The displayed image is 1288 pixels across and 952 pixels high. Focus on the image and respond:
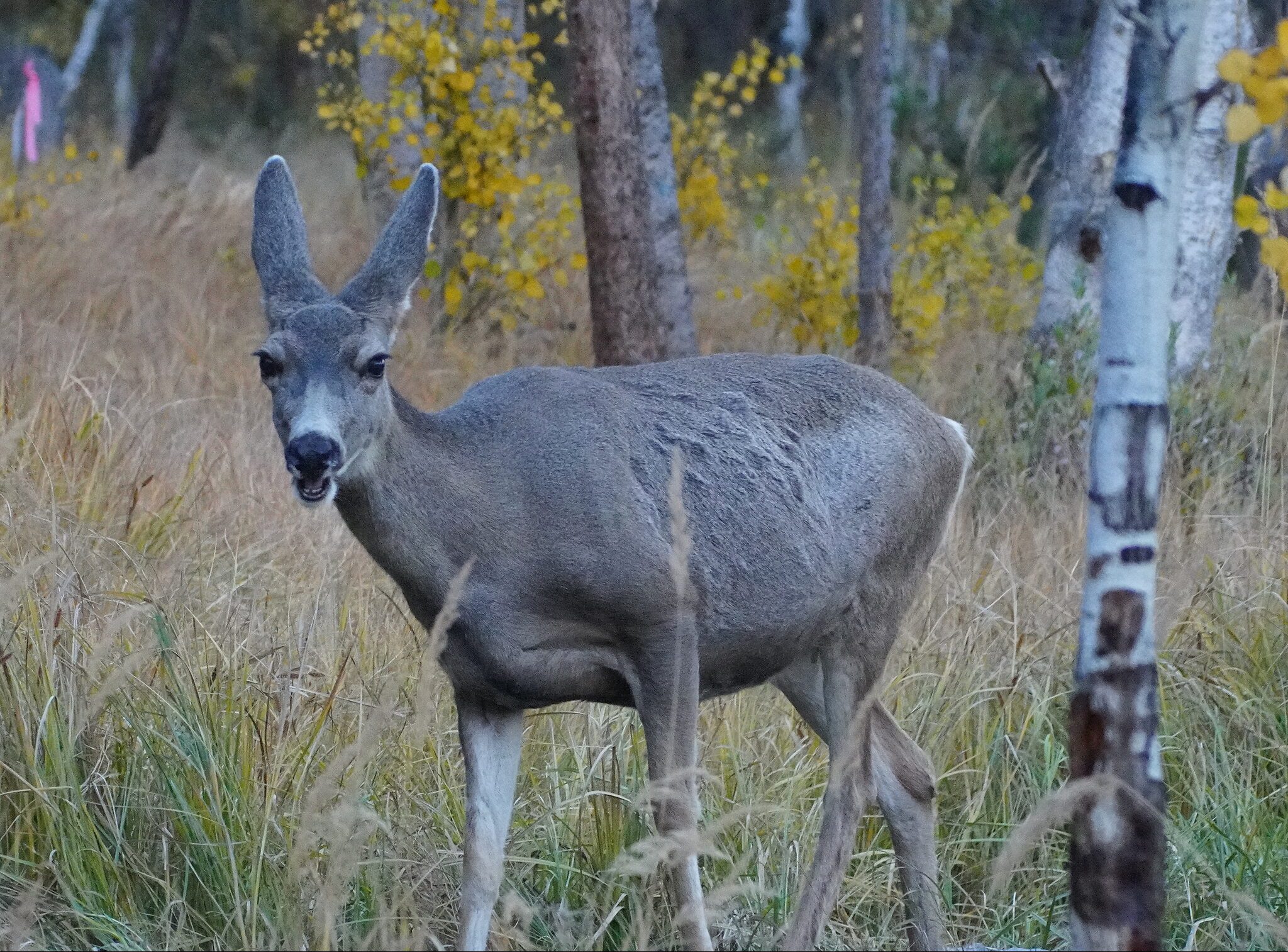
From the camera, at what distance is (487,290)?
1048 cm

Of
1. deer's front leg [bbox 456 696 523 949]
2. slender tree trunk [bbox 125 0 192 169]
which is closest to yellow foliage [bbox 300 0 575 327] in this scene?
deer's front leg [bbox 456 696 523 949]

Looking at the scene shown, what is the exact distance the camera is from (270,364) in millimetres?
4379

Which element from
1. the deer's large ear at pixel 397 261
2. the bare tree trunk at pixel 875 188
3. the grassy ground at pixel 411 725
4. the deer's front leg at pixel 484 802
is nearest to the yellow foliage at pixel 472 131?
the bare tree trunk at pixel 875 188

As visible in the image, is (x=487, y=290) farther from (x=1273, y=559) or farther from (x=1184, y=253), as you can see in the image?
(x=1273, y=559)

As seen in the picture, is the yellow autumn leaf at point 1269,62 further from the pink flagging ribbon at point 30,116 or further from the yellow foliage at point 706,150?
the pink flagging ribbon at point 30,116

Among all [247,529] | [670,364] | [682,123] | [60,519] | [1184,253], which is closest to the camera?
[670,364]

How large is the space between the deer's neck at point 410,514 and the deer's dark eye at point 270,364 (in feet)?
0.99

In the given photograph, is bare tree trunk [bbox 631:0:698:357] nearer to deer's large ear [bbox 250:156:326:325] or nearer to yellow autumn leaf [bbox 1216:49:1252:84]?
deer's large ear [bbox 250:156:326:325]

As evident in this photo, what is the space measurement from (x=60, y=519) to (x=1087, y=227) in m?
5.21

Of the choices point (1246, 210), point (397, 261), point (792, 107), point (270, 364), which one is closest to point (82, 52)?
point (792, 107)

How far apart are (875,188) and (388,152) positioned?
3056 mm

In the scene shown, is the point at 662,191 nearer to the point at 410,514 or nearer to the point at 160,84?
the point at 410,514

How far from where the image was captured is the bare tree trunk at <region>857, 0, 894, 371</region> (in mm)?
9828

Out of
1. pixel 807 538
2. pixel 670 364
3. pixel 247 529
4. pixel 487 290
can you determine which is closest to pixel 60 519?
pixel 247 529
